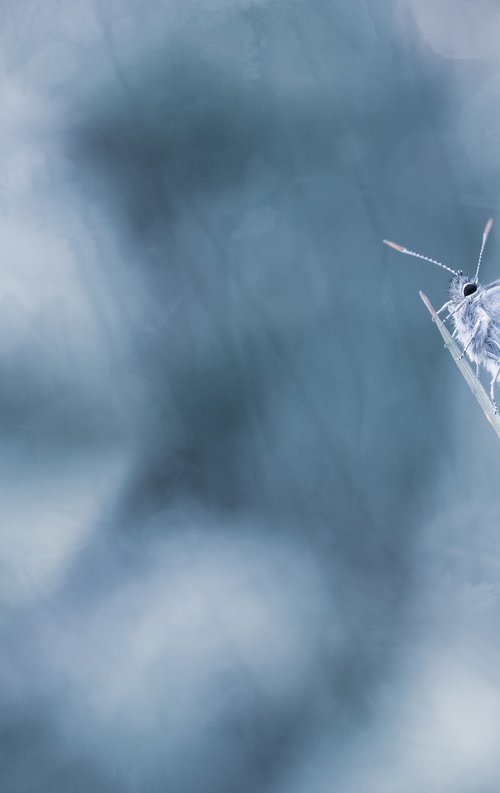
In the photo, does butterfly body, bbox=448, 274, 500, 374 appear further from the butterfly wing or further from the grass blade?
the grass blade

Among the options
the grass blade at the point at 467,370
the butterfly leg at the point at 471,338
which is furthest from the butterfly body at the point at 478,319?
the grass blade at the point at 467,370

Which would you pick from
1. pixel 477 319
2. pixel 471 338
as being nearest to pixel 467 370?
pixel 471 338

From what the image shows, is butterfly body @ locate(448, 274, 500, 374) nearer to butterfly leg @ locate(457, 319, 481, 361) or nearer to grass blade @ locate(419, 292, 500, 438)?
butterfly leg @ locate(457, 319, 481, 361)

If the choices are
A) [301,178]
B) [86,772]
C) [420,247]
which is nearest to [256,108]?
[301,178]

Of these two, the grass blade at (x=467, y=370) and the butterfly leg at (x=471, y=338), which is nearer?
the butterfly leg at (x=471, y=338)

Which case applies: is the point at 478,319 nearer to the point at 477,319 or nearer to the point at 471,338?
the point at 477,319

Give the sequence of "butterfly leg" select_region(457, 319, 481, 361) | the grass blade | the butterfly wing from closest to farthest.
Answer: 1. the butterfly wing
2. "butterfly leg" select_region(457, 319, 481, 361)
3. the grass blade

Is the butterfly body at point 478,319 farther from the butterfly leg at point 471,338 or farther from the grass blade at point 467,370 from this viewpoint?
the grass blade at point 467,370

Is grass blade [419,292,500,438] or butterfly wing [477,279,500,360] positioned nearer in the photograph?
butterfly wing [477,279,500,360]

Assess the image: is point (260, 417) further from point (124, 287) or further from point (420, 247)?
point (420, 247)

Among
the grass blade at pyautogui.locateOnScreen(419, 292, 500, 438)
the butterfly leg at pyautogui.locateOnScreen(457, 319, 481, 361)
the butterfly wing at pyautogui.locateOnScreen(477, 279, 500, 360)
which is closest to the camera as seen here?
the butterfly wing at pyautogui.locateOnScreen(477, 279, 500, 360)

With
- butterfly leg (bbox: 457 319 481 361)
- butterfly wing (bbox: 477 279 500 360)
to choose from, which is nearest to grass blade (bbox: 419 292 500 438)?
butterfly leg (bbox: 457 319 481 361)
